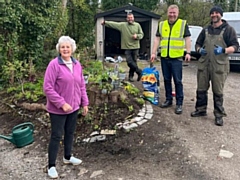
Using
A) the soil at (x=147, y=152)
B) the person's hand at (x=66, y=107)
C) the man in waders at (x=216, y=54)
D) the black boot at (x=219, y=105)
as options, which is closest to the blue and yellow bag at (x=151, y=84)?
the soil at (x=147, y=152)

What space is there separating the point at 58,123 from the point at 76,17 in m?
12.2

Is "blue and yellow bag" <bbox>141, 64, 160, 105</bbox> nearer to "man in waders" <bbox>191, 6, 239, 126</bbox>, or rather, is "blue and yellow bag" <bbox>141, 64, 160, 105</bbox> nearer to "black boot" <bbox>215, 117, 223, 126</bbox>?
"man in waders" <bbox>191, 6, 239, 126</bbox>

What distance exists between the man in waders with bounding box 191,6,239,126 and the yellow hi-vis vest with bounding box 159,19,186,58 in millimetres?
309

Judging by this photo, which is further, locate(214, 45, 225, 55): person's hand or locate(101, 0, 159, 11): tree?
locate(101, 0, 159, 11): tree

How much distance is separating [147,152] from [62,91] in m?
1.49

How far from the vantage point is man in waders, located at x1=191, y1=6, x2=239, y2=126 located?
4.18 meters

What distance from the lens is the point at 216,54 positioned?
4.29m

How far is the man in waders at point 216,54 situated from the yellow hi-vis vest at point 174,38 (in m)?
0.31

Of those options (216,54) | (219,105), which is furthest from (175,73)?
(219,105)

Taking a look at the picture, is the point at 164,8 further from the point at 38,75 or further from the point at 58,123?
the point at 58,123

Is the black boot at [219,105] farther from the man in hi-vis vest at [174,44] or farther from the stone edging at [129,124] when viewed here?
the stone edging at [129,124]

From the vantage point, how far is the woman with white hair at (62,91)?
9.32ft

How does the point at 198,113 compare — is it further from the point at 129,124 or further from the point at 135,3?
the point at 135,3

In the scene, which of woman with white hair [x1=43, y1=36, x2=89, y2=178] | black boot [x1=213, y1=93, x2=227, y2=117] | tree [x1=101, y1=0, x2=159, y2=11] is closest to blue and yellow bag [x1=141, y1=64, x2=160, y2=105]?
black boot [x1=213, y1=93, x2=227, y2=117]
